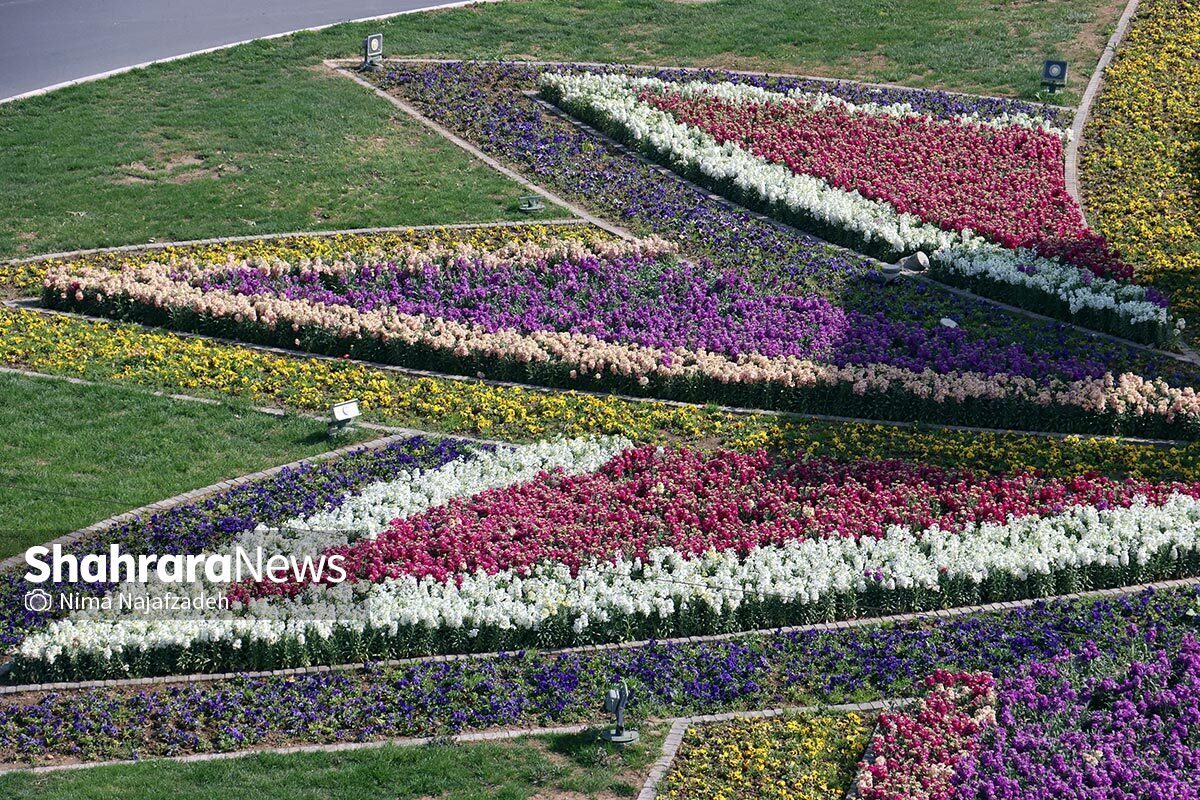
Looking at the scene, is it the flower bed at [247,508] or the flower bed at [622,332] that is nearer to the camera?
the flower bed at [247,508]

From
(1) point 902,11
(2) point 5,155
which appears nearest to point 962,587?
(2) point 5,155

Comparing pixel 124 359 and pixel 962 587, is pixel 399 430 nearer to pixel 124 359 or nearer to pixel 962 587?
pixel 124 359

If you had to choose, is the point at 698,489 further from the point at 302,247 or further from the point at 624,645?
the point at 302,247

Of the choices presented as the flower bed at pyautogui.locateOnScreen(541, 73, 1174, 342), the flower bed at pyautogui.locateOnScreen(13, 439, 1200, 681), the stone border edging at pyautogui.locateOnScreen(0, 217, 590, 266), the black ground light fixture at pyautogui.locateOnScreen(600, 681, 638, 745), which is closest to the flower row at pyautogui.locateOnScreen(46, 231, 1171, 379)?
the stone border edging at pyautogui.locateOnScreen(0, 217, 590, 266)

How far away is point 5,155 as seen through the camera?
985 inches

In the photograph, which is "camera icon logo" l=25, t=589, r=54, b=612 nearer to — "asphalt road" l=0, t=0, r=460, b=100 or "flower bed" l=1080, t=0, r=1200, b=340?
"flower bed" l=1080, t=0, r=1200, b=340

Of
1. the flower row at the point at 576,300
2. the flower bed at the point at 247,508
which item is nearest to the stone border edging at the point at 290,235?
the flower row at the point at 576,300

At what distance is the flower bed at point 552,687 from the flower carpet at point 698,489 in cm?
4

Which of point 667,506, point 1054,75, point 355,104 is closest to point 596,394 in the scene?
point 667,506

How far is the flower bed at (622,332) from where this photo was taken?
1848 centimetres

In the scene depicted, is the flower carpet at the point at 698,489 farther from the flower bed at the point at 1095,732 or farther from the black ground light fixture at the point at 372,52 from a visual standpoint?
the black ground light fixture at the point at 372,52

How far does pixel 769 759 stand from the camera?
41.0ft

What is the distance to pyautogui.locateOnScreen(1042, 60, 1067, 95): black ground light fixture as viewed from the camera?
92.4 feet

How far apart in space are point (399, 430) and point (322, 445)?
0.90 meters
